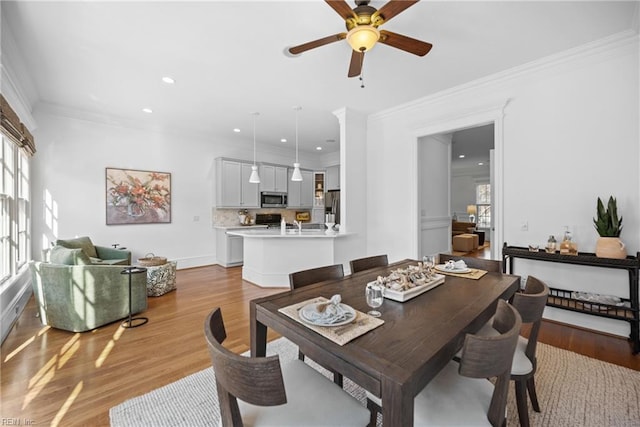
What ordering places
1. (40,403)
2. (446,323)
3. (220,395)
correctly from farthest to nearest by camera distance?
(40,403) → (446,323) → (220,395)

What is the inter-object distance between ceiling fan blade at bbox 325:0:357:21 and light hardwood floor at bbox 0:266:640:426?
2788mm

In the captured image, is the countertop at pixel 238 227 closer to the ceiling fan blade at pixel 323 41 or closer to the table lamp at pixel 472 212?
the ceiling fan blade at pixel 323 41

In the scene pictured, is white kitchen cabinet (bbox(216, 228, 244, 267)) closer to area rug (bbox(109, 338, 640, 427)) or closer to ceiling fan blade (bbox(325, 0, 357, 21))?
area rug (bbox(109, 338, 640, 427))

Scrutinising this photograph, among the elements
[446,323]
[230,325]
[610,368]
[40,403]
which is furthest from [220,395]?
[610,368]

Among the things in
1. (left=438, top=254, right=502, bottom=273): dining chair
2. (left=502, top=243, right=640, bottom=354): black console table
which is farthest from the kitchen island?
(left=502, top=243, right=640, bottom=354): black console table

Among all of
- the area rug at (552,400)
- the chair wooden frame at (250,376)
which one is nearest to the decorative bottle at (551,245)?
the area rug at (552,400)

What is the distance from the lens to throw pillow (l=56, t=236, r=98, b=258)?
3990mm

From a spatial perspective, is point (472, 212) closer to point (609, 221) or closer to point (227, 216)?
point (609, 221)

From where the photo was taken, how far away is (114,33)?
249 centimetres

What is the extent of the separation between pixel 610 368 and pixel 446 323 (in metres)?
2.10

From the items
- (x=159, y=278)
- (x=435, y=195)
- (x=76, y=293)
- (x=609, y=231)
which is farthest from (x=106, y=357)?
(x=435, y=195)

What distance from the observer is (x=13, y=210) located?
135 inches

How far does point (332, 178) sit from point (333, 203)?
3.32ft

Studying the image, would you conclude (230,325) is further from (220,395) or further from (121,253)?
(121,253)
